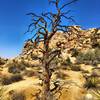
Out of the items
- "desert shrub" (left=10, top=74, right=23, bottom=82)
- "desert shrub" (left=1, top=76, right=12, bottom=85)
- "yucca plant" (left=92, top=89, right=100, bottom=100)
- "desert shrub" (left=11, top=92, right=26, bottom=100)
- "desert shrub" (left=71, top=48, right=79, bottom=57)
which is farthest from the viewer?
Answer: "desert shrub" (left=71, top=48, right=79, bottom=57)

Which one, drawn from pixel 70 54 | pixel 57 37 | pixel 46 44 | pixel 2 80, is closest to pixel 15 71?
pixel 2 80

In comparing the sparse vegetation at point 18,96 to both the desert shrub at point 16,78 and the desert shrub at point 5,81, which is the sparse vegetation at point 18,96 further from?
the desert shrub at point 16,78

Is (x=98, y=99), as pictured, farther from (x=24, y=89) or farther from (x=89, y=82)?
(x=24, y=89)

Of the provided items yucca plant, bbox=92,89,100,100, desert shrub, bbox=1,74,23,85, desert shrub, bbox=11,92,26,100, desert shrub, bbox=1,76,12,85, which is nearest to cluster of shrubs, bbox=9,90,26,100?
desert shrub, bbox=11,92,26,100

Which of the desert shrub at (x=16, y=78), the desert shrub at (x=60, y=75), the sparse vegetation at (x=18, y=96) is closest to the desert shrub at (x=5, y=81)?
the desert shrub at (x=16, y=78)

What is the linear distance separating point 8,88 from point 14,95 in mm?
2231

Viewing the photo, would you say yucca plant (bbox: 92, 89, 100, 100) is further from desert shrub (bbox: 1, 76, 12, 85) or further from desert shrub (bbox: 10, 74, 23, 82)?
desert shrub (bbox: 10, 74, 23, 82)

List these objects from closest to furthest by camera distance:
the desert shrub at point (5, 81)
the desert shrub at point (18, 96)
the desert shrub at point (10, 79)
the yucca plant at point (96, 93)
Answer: the yucca plant at point (96, 93)
the desert shrub at point (18, 96)
the desert shrub at point (5, 81)
the desert shrub at point (10, 79)

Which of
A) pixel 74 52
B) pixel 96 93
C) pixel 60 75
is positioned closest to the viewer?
pixel 96 93

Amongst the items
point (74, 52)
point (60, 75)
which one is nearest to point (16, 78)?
point (60, 75)

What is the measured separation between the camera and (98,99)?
18391mm

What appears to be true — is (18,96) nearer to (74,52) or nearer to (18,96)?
(18,96)

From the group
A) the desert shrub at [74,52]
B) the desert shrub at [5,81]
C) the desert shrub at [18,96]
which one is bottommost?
the desert shrub at [18,96]

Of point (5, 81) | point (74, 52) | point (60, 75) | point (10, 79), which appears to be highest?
point (74, 52)
